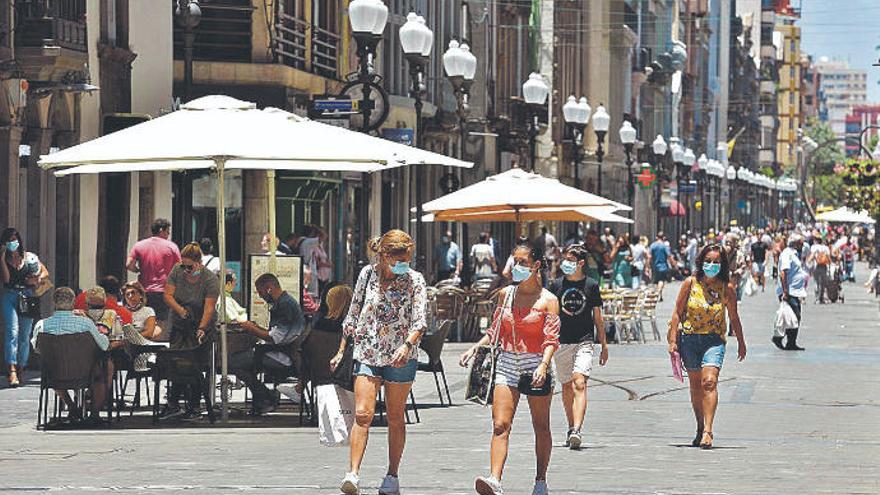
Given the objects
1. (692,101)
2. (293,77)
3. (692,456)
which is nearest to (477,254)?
(293,77)

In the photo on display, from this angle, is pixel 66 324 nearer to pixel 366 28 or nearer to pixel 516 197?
pixel 366 28

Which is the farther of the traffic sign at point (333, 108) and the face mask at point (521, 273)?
the traffic sign at point (333, 108)

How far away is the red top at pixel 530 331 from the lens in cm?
1346

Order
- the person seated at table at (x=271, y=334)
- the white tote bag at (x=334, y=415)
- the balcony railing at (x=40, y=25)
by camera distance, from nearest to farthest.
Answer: the white tote bag at (x=334, y=415) < the person seated at table at (x=271, y=334) < the balcony railing at (x=40, y=25)

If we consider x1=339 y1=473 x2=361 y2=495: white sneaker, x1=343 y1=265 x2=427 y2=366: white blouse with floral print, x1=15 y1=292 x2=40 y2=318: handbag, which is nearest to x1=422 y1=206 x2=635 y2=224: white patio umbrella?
x1=15 y1=292 x2=40 y2=318: handbag

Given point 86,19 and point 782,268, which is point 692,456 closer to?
point 86,19

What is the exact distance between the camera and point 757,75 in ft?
629

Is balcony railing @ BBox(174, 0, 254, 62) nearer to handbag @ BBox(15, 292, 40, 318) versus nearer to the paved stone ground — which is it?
handbag @ BBox(15, 292, 40, 318)

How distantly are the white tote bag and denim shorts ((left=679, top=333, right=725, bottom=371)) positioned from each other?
3728mm

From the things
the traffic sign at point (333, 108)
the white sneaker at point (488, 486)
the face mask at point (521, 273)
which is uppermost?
the traffic sign at point (333, 108)

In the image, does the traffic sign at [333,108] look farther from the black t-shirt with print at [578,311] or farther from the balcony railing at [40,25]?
the black t-shirt with print at [578,311]

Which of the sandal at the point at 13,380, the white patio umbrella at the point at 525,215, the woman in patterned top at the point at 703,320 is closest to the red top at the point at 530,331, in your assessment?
the woman in patterned top at the point at 703,320

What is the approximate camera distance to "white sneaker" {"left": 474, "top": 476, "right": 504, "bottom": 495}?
41.7 feet

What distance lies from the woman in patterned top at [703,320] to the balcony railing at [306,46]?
2055 cm
